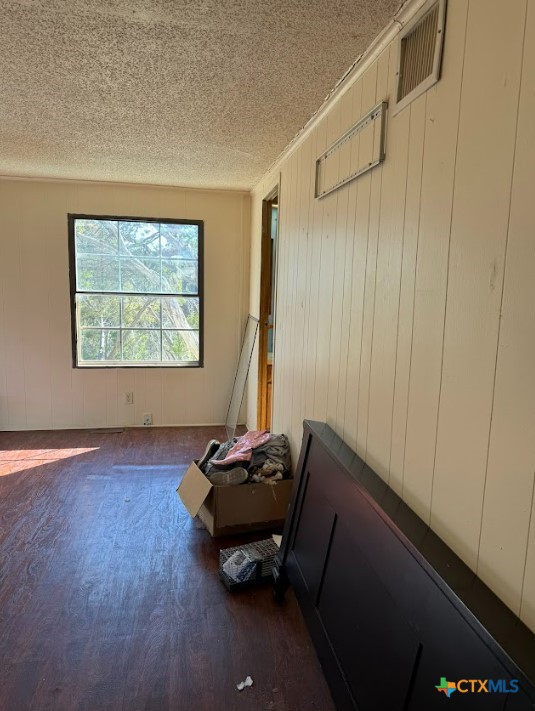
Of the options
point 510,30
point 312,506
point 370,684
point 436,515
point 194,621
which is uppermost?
point 510,30

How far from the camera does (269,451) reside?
282 centimetres

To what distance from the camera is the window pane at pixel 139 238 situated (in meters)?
4.43

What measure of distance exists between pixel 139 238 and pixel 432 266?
12.1 feet

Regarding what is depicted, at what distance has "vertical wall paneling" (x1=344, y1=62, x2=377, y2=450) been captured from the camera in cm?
173

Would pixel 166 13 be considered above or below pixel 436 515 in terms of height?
above

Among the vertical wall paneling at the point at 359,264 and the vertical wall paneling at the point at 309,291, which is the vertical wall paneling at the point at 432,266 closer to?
the vertical wall paneling at the point at 359,264

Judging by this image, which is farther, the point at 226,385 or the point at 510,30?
the point at 226,385

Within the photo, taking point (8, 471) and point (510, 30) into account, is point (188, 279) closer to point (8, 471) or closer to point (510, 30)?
point (8, 471)

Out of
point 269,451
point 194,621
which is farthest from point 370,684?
point 269,451

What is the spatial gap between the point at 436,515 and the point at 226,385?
365 centimetres

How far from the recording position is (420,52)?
4.52ft

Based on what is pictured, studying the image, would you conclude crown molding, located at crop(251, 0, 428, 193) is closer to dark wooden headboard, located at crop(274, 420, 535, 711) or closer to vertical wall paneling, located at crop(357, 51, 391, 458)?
vertical wall paneling, located at crop(357, 51, 391, 458)

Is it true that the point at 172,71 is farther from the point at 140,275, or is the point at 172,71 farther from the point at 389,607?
the point at 140,275

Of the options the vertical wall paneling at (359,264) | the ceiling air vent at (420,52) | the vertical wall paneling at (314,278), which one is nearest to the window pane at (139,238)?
the vertical wall paneling at (314,278)
